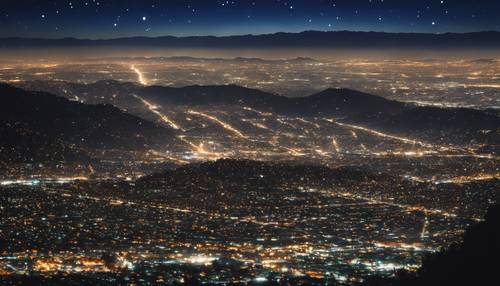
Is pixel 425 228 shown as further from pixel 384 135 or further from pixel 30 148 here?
pixel 384 135

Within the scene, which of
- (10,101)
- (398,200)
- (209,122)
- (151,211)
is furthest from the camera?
(209,122)

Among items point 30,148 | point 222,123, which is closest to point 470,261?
point 30,148

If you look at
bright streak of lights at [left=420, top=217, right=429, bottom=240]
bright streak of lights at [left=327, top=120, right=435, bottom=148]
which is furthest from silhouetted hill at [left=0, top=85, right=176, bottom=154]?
bright streak of lights at [left=420, top=217, right=429, bottom=240]

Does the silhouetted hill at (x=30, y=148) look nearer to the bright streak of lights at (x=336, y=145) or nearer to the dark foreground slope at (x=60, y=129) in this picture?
the dark foreground slope at (x=60, y=129)

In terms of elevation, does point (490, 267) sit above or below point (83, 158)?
above

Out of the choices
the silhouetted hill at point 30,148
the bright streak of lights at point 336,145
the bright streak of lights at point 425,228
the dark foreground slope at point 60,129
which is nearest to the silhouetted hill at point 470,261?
the bright streak of lights at point 425,228

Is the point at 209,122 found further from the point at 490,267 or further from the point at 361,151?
the point at 490,267

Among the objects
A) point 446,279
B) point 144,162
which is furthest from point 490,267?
point 144,162
